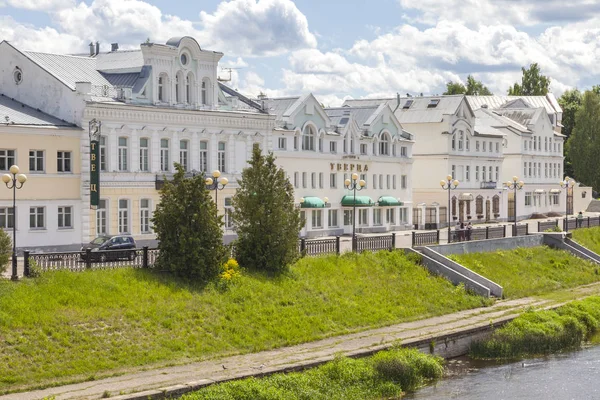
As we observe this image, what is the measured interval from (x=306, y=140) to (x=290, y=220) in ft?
80.4

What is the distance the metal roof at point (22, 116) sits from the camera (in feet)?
152

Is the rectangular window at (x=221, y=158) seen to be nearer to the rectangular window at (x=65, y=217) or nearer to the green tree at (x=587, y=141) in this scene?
the rectangular window at (x=65, y=217)

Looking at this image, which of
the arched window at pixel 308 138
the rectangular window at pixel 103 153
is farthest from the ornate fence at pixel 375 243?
the arched window at pixel 308 138

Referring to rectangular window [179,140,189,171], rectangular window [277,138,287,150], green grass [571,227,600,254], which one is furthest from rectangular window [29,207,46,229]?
green grass [571,227,600,254]

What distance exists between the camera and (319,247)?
44.4 metres

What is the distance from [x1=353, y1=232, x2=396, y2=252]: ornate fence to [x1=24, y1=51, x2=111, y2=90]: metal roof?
14935mm

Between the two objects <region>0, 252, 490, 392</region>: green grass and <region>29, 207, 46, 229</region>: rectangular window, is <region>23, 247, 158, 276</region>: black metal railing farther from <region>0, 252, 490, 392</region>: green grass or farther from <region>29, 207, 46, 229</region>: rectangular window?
<region>29, 207, 46, 229</region>: rectangular window

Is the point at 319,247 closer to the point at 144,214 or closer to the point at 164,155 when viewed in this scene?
the point at 144,214

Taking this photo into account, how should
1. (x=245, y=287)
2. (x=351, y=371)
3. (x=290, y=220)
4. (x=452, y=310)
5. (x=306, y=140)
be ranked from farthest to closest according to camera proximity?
1. (x=306, y=140)
2. (x=452, y=310)
3. (x=290, y=220)
4. (x=245, y=287)
5. (x=351, y=371)

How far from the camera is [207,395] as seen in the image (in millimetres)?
27188

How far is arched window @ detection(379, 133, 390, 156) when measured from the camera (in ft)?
230

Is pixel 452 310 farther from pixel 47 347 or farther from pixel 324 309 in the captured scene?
pixel 47 347

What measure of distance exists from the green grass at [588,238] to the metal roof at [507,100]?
110ft

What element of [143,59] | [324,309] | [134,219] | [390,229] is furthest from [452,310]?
[390,229]
